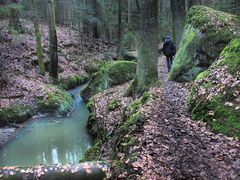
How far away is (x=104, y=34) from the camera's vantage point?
39031 mm

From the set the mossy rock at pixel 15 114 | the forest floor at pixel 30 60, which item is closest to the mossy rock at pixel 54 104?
the forest floor at pixel 30 60

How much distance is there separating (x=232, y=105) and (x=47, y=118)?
9.86m

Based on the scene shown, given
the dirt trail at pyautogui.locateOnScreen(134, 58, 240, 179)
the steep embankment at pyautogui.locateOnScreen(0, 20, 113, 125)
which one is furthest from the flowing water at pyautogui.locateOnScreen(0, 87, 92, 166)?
the dirt trail at pyautogui.locateOnScreen(134, 58, 240, 179)

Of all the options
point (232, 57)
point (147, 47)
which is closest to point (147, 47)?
point (147, 47)

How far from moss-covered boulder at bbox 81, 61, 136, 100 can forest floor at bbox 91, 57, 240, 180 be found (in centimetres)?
864

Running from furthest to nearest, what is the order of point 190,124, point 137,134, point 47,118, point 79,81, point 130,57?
point 130,57
point 79,81
point 47,118
point 190,124
point 137,134

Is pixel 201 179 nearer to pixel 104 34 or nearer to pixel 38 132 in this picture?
pixel 38 132

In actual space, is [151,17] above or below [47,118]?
above

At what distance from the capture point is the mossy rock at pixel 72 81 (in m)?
20.4

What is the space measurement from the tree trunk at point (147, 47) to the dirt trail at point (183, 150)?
12.5 feet

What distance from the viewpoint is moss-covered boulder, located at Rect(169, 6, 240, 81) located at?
11.6m

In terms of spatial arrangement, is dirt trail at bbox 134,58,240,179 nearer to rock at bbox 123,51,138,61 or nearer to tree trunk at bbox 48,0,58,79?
tree trunk at bbox 48,0,58,79

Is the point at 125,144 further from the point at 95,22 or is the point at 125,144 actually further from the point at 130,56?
the point at 95,22

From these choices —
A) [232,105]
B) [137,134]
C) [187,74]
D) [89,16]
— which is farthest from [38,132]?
[89,16]
